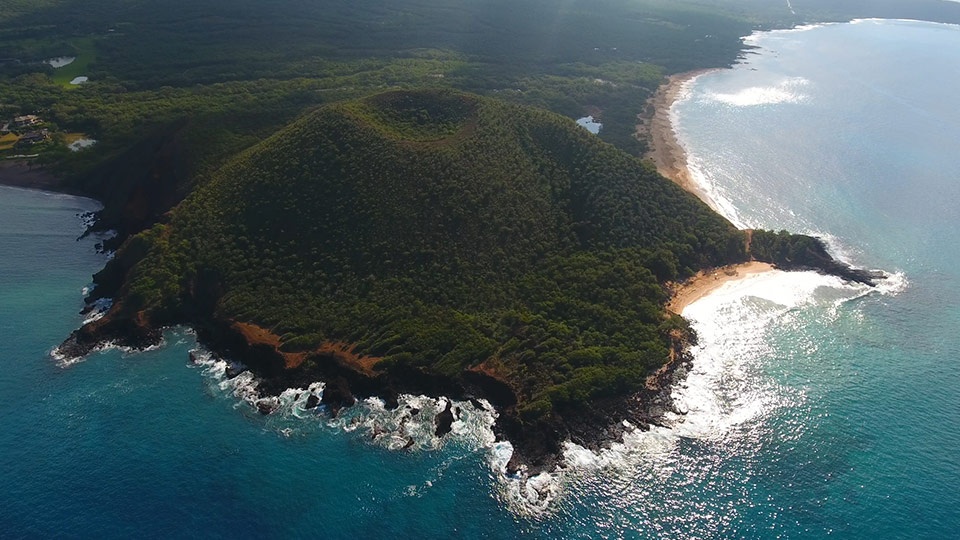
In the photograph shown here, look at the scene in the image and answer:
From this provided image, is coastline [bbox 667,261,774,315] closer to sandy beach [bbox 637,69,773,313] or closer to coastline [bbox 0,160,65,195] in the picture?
sandy beach [bbox 637,69,773,313]

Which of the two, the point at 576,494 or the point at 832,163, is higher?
the point at 832,163

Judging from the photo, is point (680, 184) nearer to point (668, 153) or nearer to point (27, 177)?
point (668, 153)

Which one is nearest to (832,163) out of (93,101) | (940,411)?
(940,411)

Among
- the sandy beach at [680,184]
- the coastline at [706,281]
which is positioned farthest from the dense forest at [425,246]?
the sandy beach at [680,184]

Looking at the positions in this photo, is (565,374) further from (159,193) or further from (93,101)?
(93,101)

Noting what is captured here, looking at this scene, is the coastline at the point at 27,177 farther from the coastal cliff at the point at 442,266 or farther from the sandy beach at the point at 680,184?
the sandy beach at the point at 680,184

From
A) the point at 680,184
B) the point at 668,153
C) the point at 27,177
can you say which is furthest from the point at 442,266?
the point at 27,177
